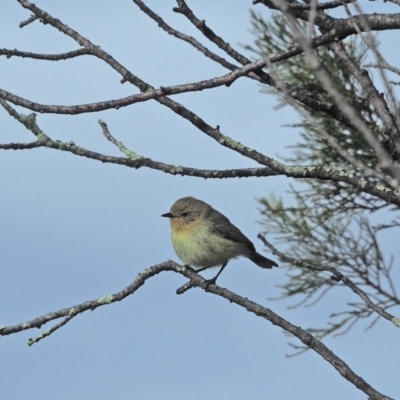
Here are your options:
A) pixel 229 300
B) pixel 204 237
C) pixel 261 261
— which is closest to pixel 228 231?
→ pixel 204 237

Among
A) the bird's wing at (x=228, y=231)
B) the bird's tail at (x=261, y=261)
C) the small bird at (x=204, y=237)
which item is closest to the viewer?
the small bird at (x=204, y=237)

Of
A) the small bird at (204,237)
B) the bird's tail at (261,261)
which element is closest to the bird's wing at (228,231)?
the small bird at (204,237)

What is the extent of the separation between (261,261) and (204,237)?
814 millimetres

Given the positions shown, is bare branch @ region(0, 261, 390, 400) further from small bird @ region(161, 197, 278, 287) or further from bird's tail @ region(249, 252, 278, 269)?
bird's tail @ region(249, 252, 278, 269)

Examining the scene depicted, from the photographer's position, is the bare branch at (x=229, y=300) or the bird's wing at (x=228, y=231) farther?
the bird's wing at (x=228, y=231)

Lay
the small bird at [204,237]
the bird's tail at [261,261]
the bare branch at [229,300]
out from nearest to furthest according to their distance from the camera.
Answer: the bare branch at [229,300] → the small bird at [204,237] → the bird's tail at [261,261]

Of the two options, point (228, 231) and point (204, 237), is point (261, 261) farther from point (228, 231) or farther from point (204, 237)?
point (204, 237)

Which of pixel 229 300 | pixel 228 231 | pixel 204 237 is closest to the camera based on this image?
pixel 229 300

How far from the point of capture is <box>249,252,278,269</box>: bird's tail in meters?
6.00

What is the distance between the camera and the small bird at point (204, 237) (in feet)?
17.8

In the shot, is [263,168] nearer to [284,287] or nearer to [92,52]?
[92,52]

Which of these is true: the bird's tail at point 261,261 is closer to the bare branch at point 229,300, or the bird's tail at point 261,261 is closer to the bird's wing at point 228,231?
the bird's wing at point 228,231

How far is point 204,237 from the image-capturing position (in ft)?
18.0

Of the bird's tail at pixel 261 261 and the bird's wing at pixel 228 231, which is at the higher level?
the bird's wing at pixel 228 231
